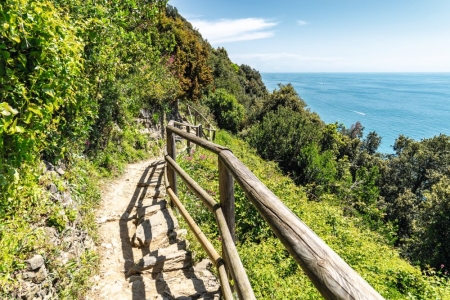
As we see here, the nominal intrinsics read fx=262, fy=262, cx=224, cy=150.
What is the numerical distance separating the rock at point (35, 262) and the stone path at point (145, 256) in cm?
77

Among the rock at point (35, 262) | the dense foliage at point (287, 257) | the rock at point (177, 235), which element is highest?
the rock at point (35, 262)

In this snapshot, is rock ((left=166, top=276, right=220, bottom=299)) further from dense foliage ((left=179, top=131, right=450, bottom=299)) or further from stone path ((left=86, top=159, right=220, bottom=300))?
dense foliage ((left=179, top=131, right=450, bottom=299))

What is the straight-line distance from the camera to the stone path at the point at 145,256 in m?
3.01

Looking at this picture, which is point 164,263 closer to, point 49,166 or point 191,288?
point 191,288

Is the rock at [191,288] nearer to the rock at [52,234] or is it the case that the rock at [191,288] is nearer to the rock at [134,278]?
the rock at [134,278]

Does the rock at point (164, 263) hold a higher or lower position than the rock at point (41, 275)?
lower

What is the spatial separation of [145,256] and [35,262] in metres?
1.26

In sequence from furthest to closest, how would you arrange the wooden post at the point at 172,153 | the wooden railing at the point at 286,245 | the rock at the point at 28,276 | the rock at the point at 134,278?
the wooden post at the point at 172,153 → the rock at the point at 134,278 → the rock at the point at 28,276 → the wooden railing at the point at 286,245

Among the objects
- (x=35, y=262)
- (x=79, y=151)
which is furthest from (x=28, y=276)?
(x=79, y=151)

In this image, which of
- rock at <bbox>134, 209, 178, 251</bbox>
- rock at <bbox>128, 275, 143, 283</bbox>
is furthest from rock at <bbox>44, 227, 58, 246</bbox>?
rock at <bbox>134, 209, 178, 251</bbox>

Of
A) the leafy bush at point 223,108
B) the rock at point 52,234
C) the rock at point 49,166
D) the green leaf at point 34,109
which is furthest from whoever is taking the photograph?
the leafy bush at point 223,108

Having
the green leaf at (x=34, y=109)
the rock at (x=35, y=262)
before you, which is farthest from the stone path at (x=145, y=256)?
the green leaf at (x=34, y=109)

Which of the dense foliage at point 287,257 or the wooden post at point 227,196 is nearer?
the wooden post at point 227,196

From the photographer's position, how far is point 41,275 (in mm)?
2605
